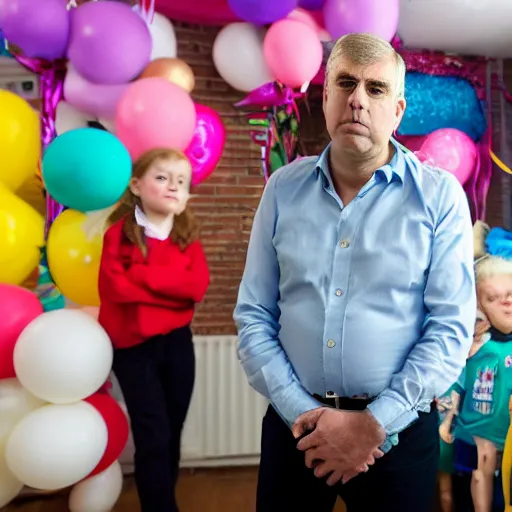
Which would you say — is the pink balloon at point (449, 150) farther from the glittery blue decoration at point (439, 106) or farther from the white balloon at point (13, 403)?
the white balloon at point (13, 403)

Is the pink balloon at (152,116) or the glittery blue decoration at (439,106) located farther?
the glittery blue decoration at (439,106)

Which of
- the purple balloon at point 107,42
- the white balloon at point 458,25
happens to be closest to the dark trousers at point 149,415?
the purple balloon at point 107,42

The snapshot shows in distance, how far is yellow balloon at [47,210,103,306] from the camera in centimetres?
195

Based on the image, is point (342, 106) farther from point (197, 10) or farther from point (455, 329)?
point (197, 10)

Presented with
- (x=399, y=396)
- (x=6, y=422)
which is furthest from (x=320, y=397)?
(x=6, y=422)

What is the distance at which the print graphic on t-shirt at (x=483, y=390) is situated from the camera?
6.67 ft

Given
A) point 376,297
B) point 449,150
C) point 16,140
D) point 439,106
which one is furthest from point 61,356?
point 439,106

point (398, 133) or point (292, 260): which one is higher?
point (398, 133)

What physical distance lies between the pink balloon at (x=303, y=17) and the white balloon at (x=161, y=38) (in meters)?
0.42

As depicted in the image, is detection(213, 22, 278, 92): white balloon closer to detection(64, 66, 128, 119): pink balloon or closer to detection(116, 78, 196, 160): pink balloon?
detection(116, 78, 196, 160): pink balloon

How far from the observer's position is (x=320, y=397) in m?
1.16

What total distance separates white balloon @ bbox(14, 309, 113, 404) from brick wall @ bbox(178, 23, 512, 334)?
2.65 ft

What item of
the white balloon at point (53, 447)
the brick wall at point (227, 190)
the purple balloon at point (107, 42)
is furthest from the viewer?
the brick wall at point (227, 190)

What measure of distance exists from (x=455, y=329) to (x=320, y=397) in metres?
0.29
